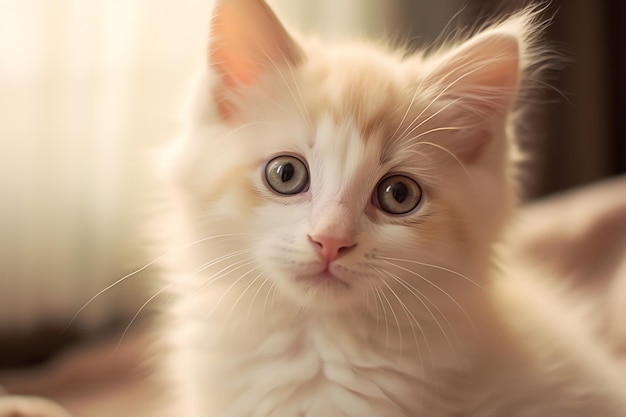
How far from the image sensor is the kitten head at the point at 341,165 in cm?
94

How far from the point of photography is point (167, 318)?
140 cm

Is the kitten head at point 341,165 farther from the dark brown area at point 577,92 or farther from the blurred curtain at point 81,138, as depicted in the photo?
the dark brown area at point 577,92

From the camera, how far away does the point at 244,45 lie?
108cm

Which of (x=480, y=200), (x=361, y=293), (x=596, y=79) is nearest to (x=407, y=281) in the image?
(x=361, y=293)

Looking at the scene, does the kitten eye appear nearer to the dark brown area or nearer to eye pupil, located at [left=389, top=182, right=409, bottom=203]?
eye pupil, located at [left=389, top=182, right=409, bottom=203]

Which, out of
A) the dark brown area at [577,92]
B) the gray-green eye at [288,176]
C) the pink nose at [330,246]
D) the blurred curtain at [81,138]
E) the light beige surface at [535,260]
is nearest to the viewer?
the pink nose at [330,246]

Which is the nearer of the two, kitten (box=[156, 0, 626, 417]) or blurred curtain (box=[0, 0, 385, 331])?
kitten (box=[156, 0, 626, 417])

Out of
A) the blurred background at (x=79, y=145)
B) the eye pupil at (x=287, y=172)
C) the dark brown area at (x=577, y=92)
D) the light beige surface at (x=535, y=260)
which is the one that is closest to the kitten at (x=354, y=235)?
the eye pupil at (x=287, y=172)

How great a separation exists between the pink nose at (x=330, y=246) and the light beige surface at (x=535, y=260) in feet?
2.98

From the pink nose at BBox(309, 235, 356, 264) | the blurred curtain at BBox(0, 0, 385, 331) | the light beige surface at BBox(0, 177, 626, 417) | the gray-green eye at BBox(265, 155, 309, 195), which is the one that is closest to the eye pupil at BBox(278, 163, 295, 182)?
the gray-green eye at BBox(265, 155, 309, 195)

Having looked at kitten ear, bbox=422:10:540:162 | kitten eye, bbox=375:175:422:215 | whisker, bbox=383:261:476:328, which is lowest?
whisker, bbox=383:261:476:328

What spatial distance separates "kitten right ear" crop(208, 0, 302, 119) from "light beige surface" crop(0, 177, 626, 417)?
0.88 meters

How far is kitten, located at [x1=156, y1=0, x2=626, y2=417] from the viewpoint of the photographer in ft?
3.14

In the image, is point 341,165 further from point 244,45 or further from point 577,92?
point 577,92
